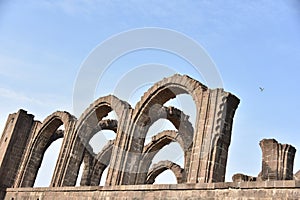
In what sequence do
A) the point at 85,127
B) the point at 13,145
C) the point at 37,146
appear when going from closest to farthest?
1. the point at 85,127
2. the point at 37,146
3. the point at 13,145

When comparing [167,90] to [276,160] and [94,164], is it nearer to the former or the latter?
[276,160]

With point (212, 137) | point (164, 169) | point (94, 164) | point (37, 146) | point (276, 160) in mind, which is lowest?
point (212, 137)

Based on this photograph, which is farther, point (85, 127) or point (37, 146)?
point (37, 146)

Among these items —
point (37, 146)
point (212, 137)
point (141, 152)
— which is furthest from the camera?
point (37, 146)

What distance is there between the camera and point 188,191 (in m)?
8.27

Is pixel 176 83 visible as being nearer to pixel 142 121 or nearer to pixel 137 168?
pixel 142 121

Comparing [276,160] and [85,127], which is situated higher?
[85,127]

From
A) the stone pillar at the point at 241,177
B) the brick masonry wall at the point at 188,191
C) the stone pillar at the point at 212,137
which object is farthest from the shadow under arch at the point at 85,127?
the stone pillar at the point at 241,177

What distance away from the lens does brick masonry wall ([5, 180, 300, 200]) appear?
6.73 m

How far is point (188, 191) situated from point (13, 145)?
37.5 feet

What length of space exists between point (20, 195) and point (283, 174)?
9772mm

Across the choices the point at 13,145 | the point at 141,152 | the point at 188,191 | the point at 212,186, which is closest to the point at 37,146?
the point at 13,145

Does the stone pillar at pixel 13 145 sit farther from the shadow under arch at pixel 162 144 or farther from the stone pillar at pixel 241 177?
the stone pillar at pixel 241 177

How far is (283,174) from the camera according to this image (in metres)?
11.9
